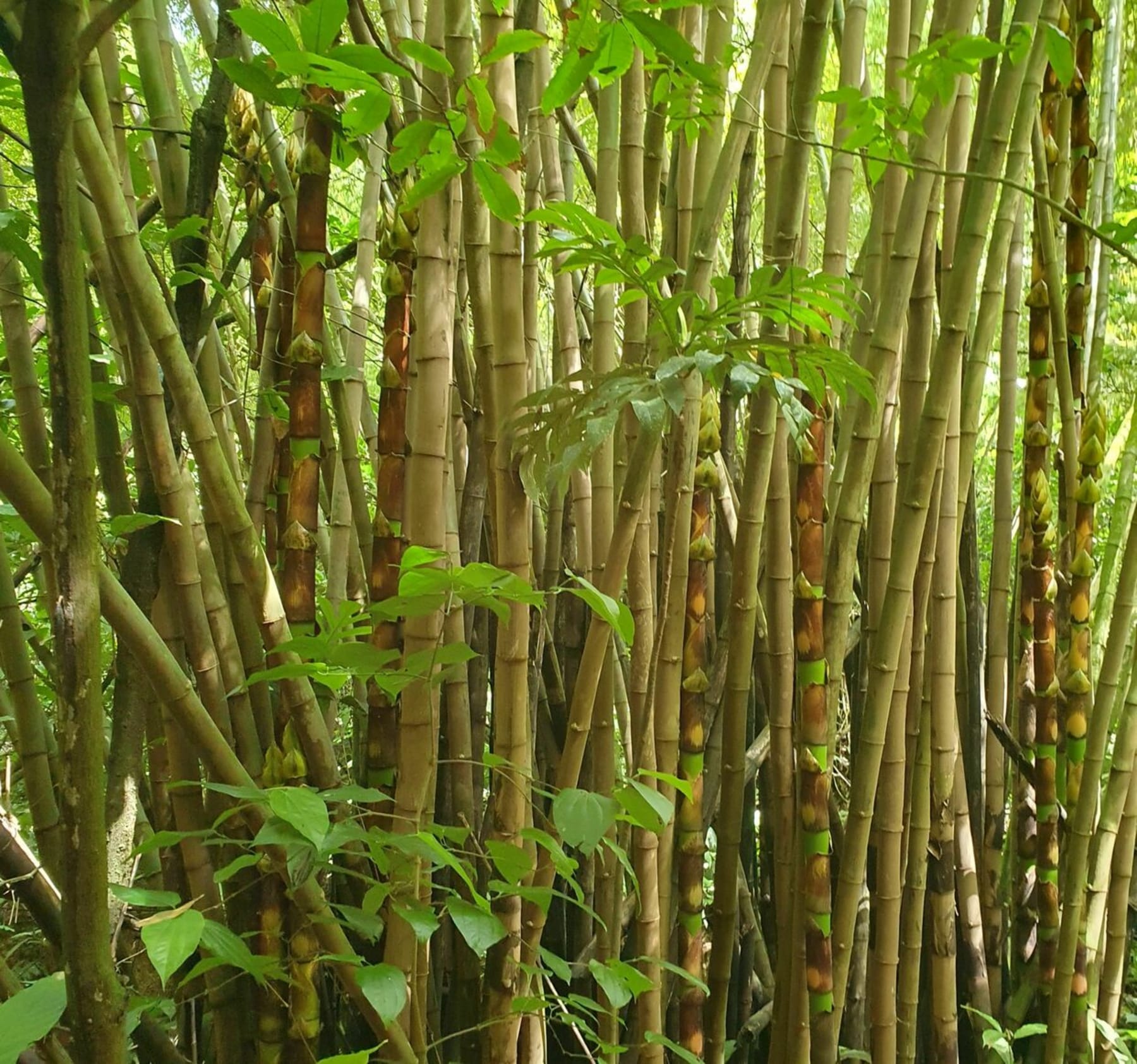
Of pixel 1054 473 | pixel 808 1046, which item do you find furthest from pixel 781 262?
pixel 1054 473

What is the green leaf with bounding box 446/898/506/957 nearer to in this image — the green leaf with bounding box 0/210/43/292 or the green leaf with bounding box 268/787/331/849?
the green leaf with bounding box 268/787/331/849

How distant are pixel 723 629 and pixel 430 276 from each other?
78 cm

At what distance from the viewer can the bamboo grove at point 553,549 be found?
0.72 meters

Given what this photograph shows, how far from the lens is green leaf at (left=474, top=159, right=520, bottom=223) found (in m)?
0.73

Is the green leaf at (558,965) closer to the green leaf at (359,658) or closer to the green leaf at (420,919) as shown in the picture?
the green leaf at (420,919)

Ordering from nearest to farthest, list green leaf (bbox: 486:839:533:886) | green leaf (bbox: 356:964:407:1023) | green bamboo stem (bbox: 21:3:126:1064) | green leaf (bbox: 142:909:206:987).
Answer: green bamboo stem (bbox: 21:3:126:1064)
green leaf (bbox: 142:909:206:987)
green leaf (bbox: 356:964:407:1023)
green leaf (bbox: 486:839:533:886)

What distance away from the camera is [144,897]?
0.72 m

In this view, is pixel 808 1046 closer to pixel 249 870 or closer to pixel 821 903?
pixel 821 903

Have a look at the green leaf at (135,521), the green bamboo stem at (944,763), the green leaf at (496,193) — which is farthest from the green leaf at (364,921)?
the green bamboo stem at (944,763)

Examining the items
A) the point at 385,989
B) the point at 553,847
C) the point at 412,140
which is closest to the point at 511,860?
the point at 553,847

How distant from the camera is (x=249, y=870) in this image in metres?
1.00

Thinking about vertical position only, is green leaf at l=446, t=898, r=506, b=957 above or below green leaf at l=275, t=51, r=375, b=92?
below

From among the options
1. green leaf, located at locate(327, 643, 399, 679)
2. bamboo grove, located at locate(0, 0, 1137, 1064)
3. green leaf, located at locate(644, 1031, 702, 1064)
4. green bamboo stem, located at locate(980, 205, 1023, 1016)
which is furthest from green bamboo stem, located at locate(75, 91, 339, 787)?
green bamboo stem, located at locate(980, 205, 1023, 1016)

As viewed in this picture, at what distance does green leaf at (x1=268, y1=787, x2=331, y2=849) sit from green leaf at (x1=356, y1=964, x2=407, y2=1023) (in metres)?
0.11
